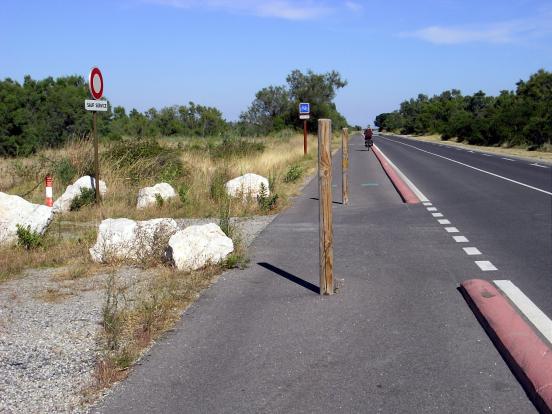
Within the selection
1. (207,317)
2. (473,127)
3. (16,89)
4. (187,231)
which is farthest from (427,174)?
(473,127)

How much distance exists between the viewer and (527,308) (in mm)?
6797

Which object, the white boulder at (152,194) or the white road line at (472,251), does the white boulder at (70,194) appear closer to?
the white boulder at (152,194)

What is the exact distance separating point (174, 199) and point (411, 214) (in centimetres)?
540

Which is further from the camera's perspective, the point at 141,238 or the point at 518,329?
the point at 141,238

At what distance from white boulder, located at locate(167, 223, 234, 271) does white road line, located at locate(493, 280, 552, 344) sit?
11.0 feet

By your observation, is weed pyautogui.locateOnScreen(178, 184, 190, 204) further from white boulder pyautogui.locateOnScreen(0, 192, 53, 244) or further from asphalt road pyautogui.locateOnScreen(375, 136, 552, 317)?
asphalt road pyautogui.locateOnScreen(375, 136, 552, 317)

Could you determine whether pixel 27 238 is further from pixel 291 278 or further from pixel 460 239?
pixel 460 239

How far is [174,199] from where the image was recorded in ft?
53.0

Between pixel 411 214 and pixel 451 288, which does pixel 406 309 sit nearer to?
pixel 451 288

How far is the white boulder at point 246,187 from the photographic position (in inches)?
651

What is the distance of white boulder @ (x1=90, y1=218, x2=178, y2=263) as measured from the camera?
362 inches

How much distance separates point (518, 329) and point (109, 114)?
74.5m

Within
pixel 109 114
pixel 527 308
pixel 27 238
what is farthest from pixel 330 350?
pixel 109 114

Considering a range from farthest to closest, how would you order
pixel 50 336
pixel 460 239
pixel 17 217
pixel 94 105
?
pixel 94 105
pixel 460 239
pixel 17 217
pixel 50 336
